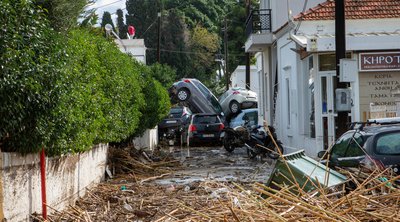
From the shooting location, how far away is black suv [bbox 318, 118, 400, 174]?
1213cm

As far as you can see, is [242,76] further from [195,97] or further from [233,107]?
[195,97]

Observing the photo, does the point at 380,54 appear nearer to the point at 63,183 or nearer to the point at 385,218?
the point at 63,183

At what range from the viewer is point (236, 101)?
47.0 meters

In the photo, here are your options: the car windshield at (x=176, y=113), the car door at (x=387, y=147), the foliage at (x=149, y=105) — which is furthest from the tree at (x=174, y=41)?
the car door at (x=387, y=147)

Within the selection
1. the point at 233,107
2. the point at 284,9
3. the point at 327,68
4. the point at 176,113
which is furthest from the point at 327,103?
the point at 233,107

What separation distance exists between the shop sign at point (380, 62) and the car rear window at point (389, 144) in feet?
37.0

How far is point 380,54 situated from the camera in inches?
936

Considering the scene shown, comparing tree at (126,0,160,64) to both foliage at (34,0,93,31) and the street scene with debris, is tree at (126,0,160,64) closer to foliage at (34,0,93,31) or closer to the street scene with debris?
the street scene with debris

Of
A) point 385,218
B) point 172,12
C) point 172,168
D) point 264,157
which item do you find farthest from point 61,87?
point 172,12

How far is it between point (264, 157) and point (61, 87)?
17981mm

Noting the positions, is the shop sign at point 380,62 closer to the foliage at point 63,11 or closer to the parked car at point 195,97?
the foliage at point 63,11

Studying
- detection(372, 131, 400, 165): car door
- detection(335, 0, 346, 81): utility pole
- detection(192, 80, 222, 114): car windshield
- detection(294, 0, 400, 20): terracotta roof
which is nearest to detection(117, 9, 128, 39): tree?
detection(192, 80, 222, 114): car windshield

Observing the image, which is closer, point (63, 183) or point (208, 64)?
point (63, 183)

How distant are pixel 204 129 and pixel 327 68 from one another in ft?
41.7
